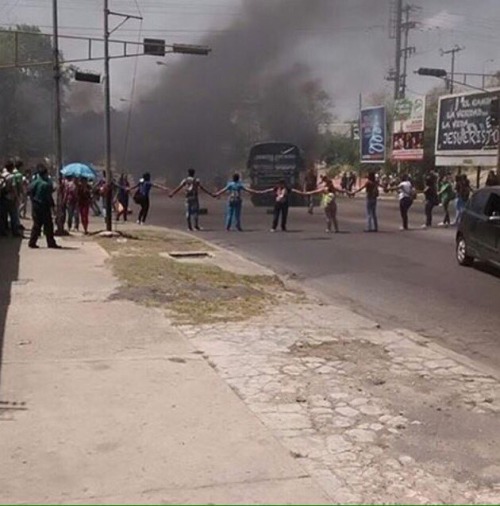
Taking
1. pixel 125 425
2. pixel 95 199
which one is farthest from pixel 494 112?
pixel 125 425

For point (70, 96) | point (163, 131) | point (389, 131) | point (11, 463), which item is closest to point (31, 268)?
point (11, 463)

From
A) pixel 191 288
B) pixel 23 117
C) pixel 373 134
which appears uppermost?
pixel 23 117

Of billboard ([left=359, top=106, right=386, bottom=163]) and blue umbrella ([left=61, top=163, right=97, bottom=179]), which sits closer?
blue umbrella ([left=61, top=163, right=97, bottom=179])

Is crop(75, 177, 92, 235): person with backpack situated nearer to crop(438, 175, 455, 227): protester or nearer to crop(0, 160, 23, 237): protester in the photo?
crop(0, 160, 23, 237): protester

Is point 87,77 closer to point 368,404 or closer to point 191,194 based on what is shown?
point 191,194

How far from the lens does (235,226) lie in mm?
19547

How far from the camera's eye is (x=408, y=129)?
46.0 meters

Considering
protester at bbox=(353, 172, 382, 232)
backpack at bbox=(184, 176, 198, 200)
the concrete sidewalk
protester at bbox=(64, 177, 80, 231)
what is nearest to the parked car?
the concrete sidewalk

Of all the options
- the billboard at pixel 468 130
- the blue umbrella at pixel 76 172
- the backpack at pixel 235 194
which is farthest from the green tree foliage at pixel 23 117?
the backpack at pixel 235 194

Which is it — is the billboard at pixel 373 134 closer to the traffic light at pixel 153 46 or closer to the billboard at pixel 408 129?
the billboard at pixel 408 129

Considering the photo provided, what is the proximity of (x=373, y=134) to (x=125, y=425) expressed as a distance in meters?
46.2

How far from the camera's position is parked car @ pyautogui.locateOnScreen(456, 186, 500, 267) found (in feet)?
36.0

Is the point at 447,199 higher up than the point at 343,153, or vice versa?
the point at 343,153

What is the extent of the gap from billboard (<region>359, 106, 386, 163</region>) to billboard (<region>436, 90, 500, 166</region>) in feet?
40.7
